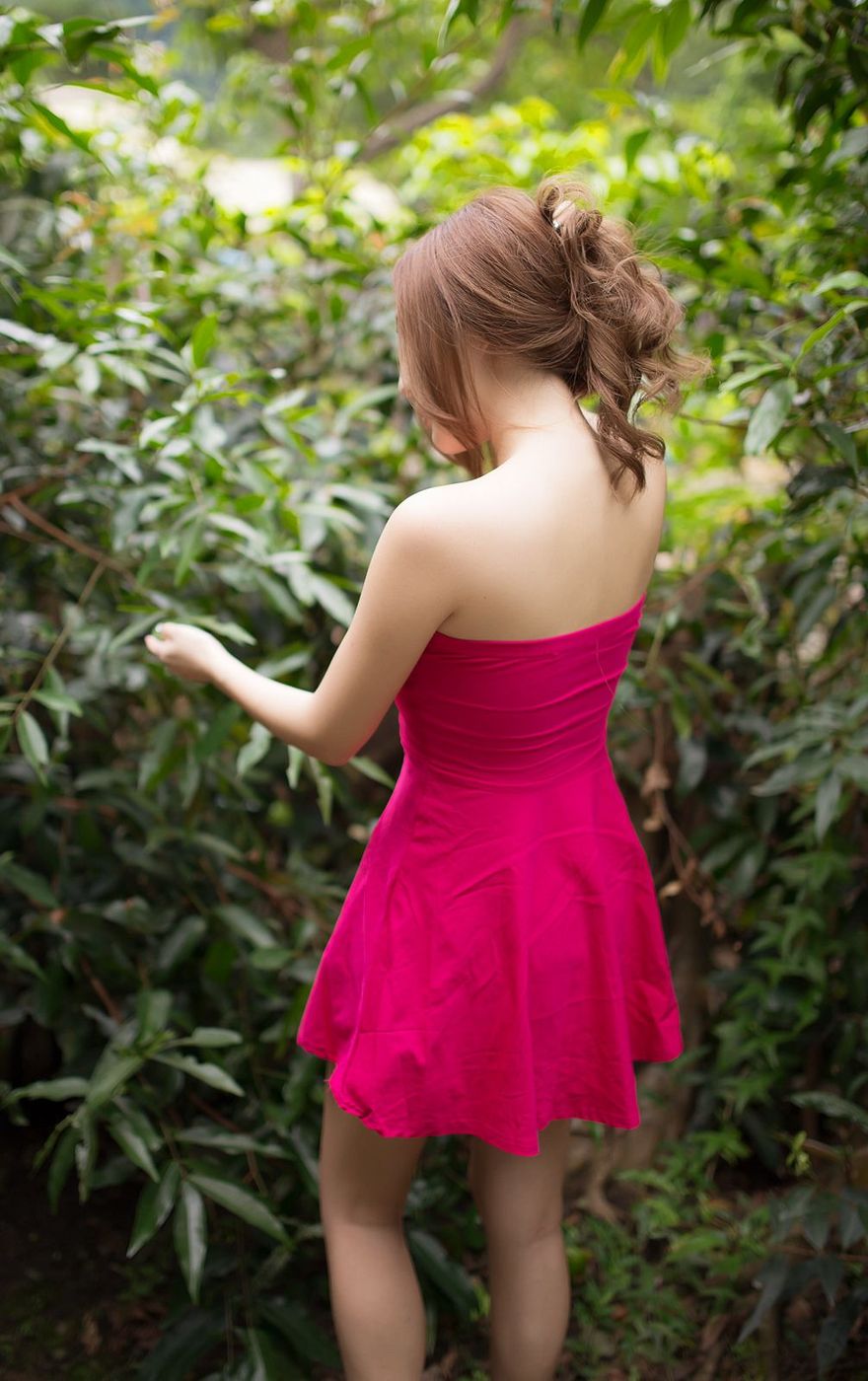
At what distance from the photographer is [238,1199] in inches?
63.9

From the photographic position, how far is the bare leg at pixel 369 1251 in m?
1.42

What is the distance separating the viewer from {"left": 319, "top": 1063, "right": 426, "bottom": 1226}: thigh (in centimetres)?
141

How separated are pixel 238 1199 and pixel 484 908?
2.12 feet

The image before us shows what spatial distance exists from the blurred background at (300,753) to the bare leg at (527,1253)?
11.2 inches

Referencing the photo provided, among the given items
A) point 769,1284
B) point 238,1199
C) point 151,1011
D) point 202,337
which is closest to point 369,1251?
point 238,1199

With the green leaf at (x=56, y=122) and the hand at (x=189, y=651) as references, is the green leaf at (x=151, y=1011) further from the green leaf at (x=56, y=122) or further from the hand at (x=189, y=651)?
the green leaf at (x=56, y=122)

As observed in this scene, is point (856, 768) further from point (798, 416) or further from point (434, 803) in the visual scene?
point (434, 803)

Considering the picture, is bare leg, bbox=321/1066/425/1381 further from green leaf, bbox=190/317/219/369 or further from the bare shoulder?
green leaf, bbox=190/317/219/369

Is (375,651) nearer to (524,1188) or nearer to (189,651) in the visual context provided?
(189,651)

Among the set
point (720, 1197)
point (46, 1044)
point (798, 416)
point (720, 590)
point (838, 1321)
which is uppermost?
point (798, 416)

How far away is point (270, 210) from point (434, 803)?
1443 millimetres

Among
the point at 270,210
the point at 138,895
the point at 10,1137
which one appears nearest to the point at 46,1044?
the point at 10,1137

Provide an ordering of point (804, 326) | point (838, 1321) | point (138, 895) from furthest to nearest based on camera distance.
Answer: point (138, 895) < point (804, 326) < point (838, 1321)

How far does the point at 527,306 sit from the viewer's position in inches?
47.1
